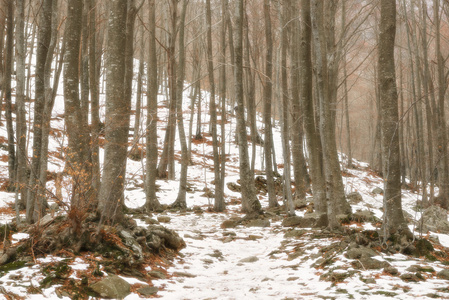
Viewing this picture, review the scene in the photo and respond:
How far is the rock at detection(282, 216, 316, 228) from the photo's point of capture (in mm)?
8609

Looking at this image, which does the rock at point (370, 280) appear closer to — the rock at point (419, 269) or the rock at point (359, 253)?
the rock at point (419, 269)

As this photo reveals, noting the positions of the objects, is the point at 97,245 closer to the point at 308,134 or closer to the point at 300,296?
the point at 300,296

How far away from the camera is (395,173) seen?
5762 mm

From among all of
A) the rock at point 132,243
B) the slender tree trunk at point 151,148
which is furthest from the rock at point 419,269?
the slender tree trunk at point 151,148

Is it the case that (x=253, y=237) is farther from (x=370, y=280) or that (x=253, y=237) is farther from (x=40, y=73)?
(x=40, y=73)

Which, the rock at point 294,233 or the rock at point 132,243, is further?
the rock at point 294,233

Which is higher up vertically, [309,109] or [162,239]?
[309,109]

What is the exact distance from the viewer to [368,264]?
478 cm

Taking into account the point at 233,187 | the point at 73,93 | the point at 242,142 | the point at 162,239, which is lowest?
the point at 162,239

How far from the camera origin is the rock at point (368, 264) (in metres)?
4.70

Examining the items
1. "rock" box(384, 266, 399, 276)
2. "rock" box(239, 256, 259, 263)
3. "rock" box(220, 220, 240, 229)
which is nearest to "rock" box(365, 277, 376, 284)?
"rock" box(384, 266, 399, 276)

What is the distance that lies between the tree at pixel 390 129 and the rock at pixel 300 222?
273cm

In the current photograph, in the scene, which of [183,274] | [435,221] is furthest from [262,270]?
[435,221]

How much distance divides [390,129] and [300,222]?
380cm
